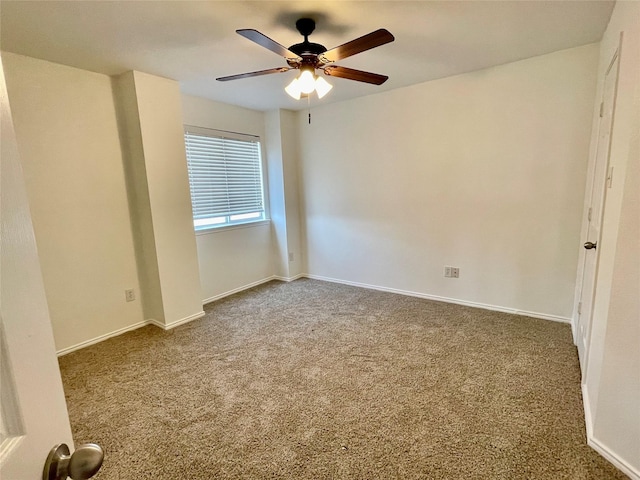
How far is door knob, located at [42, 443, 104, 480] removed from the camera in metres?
0.55

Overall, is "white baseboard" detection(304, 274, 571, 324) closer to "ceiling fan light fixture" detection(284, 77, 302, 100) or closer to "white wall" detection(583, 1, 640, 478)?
"white wall" detection(583, 1, 640, 478)

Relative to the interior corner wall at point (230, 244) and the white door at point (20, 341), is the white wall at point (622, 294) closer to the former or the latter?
the white door at point (20, 341)

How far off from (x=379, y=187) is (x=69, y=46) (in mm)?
3020

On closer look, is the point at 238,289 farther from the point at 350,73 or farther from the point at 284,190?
the point at 350,73

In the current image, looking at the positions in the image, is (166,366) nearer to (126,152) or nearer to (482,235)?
(126,152)

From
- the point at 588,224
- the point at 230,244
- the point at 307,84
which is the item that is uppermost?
the point at 307,84

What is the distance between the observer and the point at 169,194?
10.2 feet

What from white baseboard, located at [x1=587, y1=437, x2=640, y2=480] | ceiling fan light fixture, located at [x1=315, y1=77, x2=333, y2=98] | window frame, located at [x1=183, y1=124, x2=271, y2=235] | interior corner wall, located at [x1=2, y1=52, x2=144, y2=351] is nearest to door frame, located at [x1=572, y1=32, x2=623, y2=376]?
white baseboard, located at [x1=587, y1=437, x2=640, y2=480]

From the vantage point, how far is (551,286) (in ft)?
9.78

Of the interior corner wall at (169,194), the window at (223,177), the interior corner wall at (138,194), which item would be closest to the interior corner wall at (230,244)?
the window at (223,177)

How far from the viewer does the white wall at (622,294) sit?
1.41 meters

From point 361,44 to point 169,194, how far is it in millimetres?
2232

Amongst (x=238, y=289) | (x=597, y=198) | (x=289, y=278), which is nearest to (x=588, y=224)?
(x=597, y=198)

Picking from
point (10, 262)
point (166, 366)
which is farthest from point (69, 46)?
point (10, 262)
